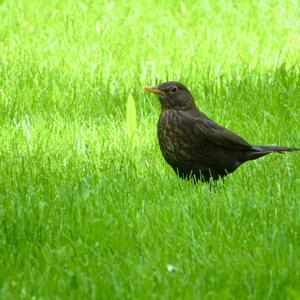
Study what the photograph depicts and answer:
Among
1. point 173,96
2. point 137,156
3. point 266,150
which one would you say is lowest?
point 137,156

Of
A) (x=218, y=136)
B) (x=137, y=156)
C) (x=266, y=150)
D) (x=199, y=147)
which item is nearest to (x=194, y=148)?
(x=199, y=147)

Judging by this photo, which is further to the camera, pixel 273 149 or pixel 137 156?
pixel 137 156

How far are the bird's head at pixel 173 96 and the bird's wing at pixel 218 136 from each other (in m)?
0.23

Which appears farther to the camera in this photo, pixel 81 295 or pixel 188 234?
pixel 188 234

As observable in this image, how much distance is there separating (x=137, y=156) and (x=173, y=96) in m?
0.47

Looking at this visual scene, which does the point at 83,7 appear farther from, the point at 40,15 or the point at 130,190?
the point at 130,190

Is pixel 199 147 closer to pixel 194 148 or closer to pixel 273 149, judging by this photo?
pixel 194 148

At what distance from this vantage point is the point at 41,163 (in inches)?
223

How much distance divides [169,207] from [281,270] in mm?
1011

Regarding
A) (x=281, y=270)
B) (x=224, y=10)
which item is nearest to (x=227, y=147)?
(x=281, y=270)

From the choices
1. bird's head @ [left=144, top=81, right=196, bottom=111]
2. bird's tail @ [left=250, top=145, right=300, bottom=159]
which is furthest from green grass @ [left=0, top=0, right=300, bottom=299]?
bird's head @ [left=144, top=81, right=196, bottom=111]

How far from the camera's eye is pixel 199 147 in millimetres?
5492

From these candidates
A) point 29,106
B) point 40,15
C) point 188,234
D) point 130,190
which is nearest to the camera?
point 188,234

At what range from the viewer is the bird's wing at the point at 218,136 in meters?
5.51
